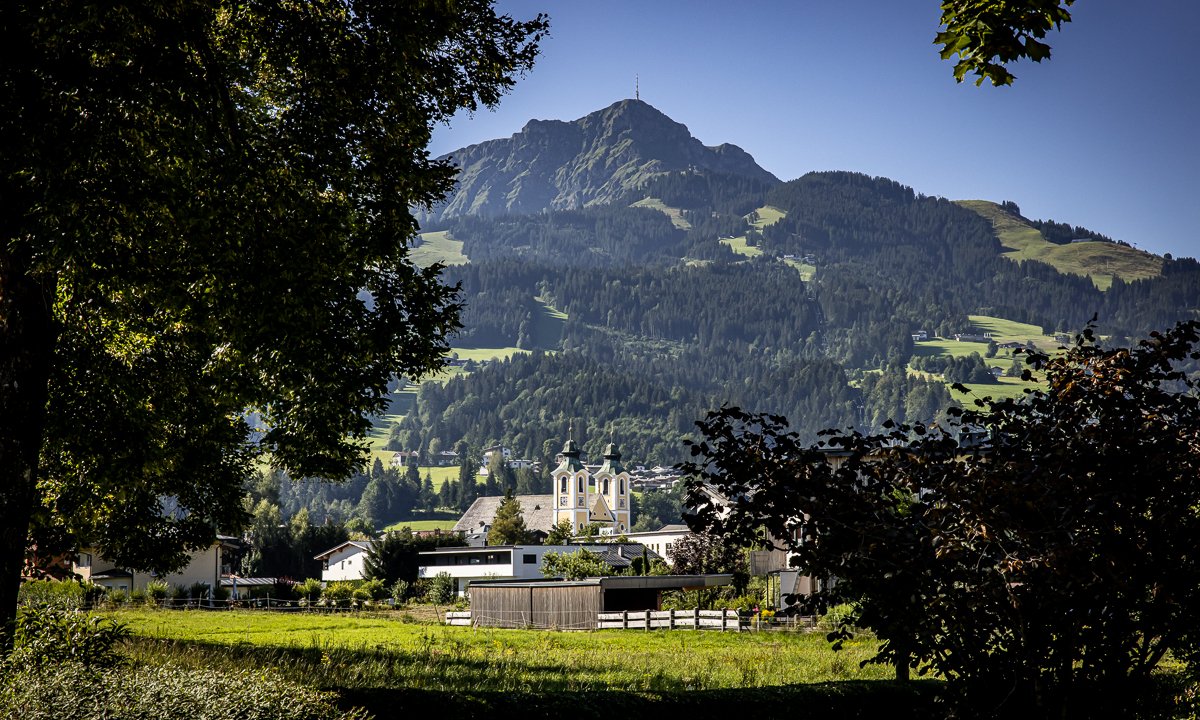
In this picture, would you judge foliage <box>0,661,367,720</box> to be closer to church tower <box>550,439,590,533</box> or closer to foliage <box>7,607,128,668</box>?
foliage <box>7,607,128,668</box>

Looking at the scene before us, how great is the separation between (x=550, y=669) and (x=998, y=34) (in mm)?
17516

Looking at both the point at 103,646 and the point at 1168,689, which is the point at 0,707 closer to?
the point at 103,646

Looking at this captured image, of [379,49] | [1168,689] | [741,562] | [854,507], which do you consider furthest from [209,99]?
[741,562]

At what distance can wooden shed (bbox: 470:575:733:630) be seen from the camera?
46.0m

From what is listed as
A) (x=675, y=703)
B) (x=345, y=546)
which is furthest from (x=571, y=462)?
(x=675, y=703)

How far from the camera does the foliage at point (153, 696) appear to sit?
26.4 feet

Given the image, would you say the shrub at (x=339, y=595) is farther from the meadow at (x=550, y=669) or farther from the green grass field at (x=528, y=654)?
the meadow at (x=550, y=669)

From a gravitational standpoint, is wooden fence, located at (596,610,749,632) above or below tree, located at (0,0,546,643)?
below

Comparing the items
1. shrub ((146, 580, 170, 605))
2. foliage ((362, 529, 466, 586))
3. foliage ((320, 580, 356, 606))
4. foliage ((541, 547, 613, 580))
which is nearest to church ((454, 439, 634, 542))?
foliage ((362, 529, 466, 586))

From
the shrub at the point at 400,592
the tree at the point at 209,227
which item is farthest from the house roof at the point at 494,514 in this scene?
the tree at the point at 209,227

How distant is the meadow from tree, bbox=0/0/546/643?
10.3ft

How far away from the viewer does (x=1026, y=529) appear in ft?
29.0

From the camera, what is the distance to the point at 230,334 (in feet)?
41.2

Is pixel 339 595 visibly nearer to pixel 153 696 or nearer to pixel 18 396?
pixel 18 396
